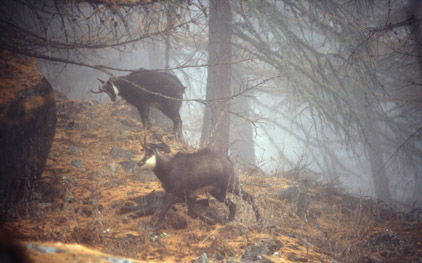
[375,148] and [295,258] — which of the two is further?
[375,148]

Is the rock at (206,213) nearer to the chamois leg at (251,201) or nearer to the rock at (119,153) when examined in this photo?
the chamois leg at (251,201)

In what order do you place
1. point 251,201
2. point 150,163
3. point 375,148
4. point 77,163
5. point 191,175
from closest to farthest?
point 150,163
point 191,175
point 251,201
point 77,163
point 375,148

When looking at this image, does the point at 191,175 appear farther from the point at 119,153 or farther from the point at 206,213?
the point at 119,153

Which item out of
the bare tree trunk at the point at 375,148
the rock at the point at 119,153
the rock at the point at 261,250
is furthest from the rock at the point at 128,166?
the bare tree trunk at the point at 375,148

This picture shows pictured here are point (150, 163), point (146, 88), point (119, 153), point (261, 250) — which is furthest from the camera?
point (146, 88)

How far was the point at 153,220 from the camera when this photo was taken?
3.21 m

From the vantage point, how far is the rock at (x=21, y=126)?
2830 mm

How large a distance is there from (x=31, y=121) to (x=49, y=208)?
122 cm

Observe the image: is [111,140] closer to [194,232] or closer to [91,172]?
[91,172]

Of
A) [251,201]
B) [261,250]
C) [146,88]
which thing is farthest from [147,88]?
[261,250]

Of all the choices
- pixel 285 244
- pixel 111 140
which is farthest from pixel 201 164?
pixel 111 140

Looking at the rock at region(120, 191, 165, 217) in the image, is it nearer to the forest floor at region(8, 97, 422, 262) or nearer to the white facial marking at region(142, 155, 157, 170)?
the forest floor at region(8, 97, 422, 262)

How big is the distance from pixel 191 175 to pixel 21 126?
2355 mm

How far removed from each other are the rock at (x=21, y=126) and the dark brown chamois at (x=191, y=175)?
1.52 m
